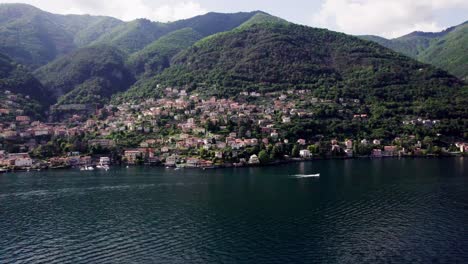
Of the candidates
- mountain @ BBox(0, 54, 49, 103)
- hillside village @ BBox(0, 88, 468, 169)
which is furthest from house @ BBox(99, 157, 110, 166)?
mountain @ BBox(0, 54, 49, 103)

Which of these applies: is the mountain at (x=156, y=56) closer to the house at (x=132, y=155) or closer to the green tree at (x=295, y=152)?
the house at (x=132, y=155)

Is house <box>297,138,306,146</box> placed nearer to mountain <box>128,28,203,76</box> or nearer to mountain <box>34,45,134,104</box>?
mountain <box>34,45,134,104</box>

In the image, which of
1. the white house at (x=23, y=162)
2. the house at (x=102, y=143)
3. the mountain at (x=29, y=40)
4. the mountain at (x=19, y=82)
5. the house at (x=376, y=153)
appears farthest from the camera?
the mountain at (x=29, y=40)

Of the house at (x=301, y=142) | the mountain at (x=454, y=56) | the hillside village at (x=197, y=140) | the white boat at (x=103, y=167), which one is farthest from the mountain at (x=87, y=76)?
the mountain at (x=454, y=56)

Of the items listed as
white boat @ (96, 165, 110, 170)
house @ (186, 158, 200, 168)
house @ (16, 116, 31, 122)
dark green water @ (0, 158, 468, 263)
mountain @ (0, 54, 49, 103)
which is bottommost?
dark green water @ (0, 158, 468, 263)

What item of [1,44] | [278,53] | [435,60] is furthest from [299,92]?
[1,44]
